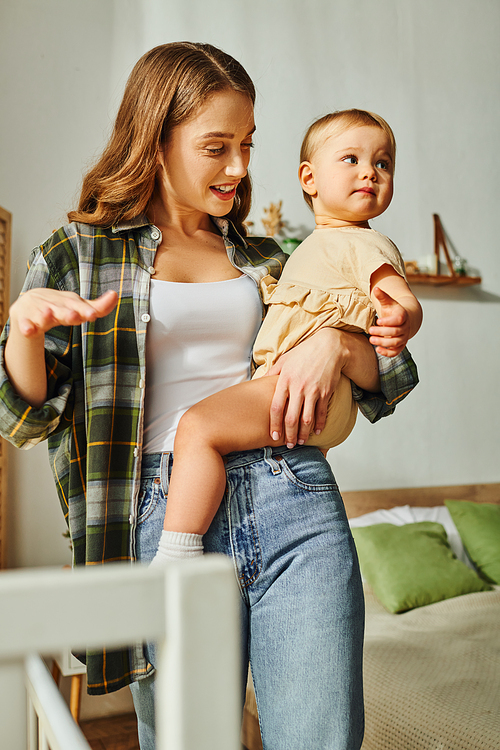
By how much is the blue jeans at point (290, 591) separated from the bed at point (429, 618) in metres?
0.86

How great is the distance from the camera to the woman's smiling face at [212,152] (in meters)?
0.97

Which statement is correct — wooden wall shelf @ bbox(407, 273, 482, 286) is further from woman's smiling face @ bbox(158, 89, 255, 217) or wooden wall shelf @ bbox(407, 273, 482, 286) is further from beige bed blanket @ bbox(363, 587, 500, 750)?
woman's smiling face @ bbox(158, 89, 255, 217)

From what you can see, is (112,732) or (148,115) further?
(112,732)

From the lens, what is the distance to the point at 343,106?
11.0 ft

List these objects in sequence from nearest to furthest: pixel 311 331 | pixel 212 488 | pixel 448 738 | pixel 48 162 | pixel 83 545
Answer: pixel 212 488, pixel 83 545, pixel 311 331, pixel 448 738, pixel 48 162

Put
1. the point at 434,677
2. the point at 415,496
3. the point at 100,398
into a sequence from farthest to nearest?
the point at 415,496 < the point at 434,677 < the point at 100,398


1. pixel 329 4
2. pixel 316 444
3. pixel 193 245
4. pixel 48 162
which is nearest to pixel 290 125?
pixel 329 4

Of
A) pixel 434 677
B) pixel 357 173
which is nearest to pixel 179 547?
pixel 357 173

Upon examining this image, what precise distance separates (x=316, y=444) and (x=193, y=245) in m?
0.40

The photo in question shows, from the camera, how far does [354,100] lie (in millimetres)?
3395

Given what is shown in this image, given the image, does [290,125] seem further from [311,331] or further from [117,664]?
[117,664]

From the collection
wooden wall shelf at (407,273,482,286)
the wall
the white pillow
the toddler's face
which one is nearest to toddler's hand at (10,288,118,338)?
the toddler's face

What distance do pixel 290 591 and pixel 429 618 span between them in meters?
1.77

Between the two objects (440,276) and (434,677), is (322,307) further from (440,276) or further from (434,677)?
(440,276)
